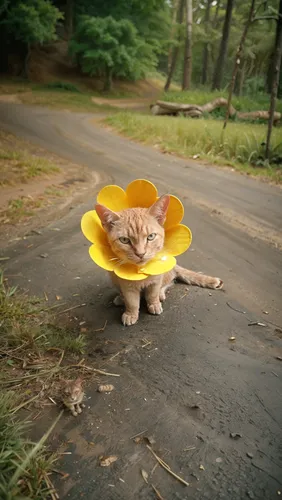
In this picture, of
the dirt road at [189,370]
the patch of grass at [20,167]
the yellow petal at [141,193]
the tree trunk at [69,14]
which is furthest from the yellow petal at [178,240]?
the tree trunk at [69,14]

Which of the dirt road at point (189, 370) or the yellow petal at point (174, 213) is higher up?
the yellow petal at point (174, 213)

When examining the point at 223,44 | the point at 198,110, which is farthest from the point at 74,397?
the point at 223,44

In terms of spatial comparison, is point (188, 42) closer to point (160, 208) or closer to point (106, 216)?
point (160, 208)

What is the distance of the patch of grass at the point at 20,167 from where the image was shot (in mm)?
5254

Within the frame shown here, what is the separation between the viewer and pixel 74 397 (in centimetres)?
159

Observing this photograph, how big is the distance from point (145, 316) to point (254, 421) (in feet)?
3.30

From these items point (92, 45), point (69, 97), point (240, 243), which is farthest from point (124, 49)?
point (240, 243)

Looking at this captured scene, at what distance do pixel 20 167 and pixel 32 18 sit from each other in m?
13.7

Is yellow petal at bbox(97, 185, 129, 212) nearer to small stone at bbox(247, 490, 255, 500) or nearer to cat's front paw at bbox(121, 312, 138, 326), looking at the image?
cat's front paw at bbox(121, 312, 138, 326)

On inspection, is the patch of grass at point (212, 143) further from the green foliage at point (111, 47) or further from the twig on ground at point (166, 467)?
the green foliage at point (111, 47)

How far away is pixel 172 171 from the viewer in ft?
20.7

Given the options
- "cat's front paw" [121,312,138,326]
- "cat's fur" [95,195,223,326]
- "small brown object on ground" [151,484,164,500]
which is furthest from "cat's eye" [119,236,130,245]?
"small brown object on ground" [151,484,164,500]

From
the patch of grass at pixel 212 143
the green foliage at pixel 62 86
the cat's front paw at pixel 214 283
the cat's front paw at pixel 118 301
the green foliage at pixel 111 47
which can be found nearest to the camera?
the cat's front paw at pixel 118 301

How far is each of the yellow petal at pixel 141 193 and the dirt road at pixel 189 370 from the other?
0.76 m
